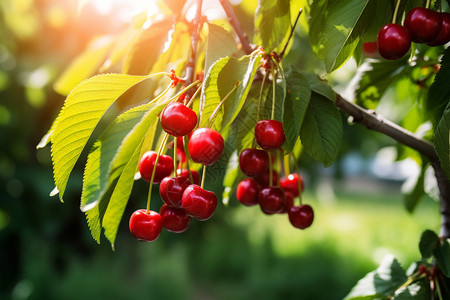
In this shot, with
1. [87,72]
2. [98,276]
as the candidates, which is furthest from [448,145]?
[98,276]

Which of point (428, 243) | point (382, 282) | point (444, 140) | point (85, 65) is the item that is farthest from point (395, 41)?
point (85, 65)

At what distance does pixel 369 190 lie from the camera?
1667 cm

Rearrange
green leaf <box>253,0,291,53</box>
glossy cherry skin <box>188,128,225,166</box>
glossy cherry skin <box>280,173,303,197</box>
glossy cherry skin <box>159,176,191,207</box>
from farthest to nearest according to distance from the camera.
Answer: glossy cherry skin <box>280,173,303,197</box>
green leaf <box>253,0,291,53</box>
glossy cherry skin <box>159,176,191,207</box>
glossy cherry skin <box>188,128,225,166</box>

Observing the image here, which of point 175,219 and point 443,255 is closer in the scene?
point 175,219

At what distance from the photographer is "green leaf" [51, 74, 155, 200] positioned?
639 mm

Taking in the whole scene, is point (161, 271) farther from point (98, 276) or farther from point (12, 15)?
point (12, 15)

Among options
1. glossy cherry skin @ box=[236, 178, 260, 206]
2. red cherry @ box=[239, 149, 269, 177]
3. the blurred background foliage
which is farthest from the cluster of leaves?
the blurred background foliage

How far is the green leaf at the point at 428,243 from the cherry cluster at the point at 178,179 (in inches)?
20.4

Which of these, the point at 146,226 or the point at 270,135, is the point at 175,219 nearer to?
the point at 146,226

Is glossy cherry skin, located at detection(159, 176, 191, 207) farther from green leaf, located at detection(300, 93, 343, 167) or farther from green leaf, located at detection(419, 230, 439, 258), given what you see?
green leaf, located at detection(419, 230, 439, 258)

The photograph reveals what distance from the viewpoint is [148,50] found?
1.00 m

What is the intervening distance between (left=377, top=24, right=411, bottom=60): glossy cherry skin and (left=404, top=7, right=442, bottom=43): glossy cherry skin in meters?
0.01

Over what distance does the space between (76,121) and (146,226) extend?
22 centimetres

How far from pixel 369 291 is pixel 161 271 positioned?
10.9 ft
